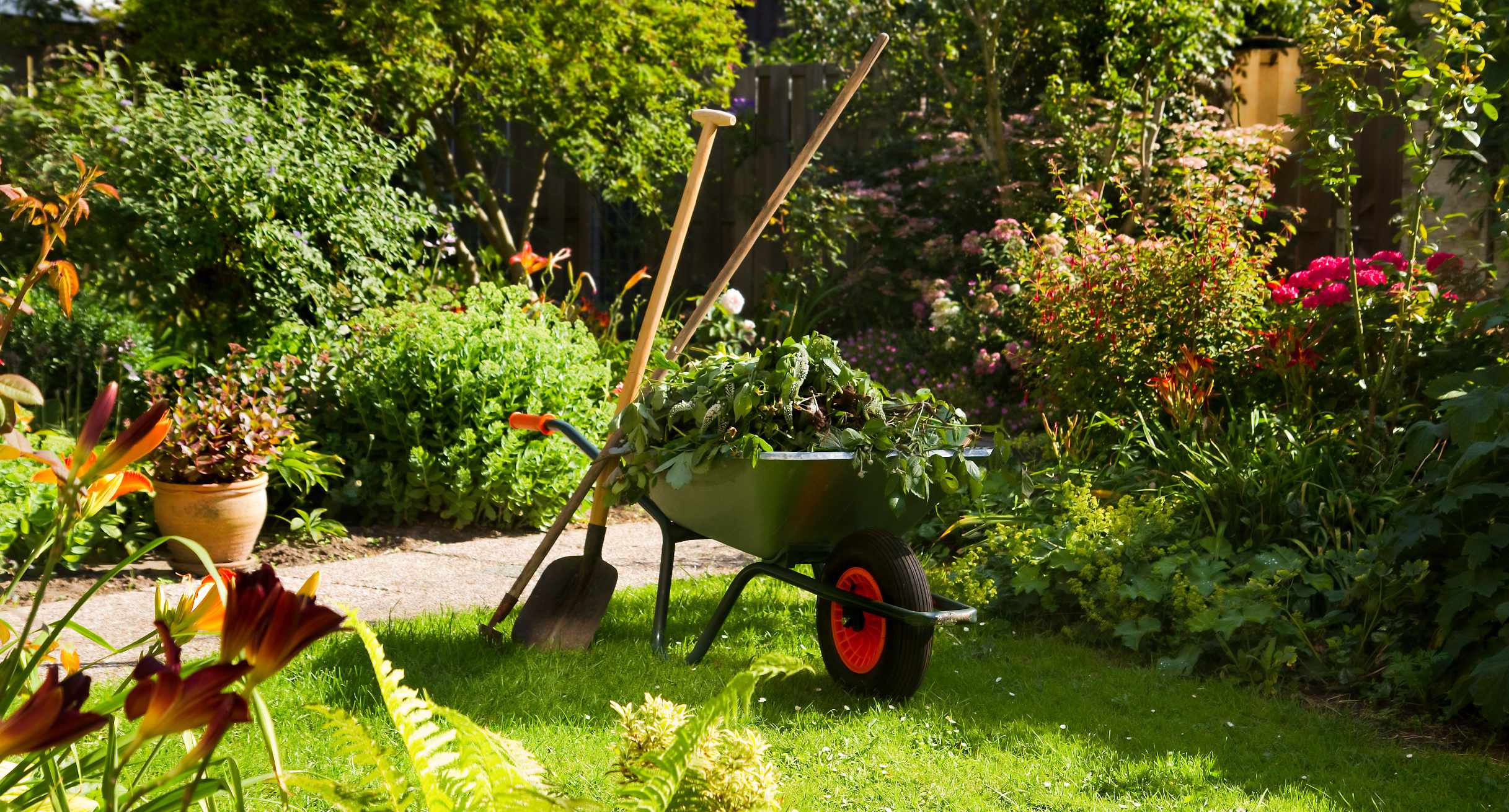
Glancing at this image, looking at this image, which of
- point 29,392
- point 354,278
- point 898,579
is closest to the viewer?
point 29,392

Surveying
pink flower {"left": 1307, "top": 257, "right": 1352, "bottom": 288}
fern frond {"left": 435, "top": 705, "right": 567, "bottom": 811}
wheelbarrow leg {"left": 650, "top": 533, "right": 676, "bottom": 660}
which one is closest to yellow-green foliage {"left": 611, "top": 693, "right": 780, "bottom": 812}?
fern frond {"left": 435, "top": 705, "right": 567, "bottom": 811}

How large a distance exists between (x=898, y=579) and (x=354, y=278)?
3269 mm

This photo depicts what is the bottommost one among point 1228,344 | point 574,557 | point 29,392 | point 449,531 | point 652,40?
point 449,531

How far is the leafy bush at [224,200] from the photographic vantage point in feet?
14.6

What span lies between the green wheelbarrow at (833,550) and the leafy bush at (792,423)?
6 cm

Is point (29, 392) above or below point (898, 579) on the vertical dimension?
above

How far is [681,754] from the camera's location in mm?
994

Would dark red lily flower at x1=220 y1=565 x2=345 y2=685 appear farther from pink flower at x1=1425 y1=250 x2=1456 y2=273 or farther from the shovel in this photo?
pink flower at x1=1425 y1=250 x2=1456 y2=273

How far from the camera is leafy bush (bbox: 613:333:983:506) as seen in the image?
2709mm

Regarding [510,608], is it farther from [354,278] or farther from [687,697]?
[354,278]

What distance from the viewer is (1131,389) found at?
445 centimetres

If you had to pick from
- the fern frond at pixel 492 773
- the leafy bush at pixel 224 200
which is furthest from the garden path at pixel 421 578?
the fern frond at pixel 492 773

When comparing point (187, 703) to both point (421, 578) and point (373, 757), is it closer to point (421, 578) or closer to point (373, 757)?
point (373, 757)

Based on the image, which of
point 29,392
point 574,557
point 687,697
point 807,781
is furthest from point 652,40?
point 29,392
